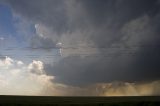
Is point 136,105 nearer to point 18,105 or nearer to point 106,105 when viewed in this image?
point 106,105

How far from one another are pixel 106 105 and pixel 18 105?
26440mm

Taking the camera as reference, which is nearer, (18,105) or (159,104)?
(159,104)

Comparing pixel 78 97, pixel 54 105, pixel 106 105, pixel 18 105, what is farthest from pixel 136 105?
pixel 78 97

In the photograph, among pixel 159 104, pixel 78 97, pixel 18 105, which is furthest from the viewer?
pixel 78 97

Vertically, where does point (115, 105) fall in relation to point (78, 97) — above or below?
below

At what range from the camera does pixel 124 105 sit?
3698 inches

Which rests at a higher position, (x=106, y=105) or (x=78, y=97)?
(x=78, y=97)

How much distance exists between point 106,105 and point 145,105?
36.4 feet

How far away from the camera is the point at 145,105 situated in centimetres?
9162

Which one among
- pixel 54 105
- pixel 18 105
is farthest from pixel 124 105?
pixel 18 105

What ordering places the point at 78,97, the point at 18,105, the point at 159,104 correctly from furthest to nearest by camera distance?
1. the point at 78,97
2. the point at 18,105
3. the point at 159,104

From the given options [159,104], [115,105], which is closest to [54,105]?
[115,105]

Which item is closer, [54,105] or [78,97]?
[54,105]

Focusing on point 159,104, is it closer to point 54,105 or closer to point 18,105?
point 54,105
